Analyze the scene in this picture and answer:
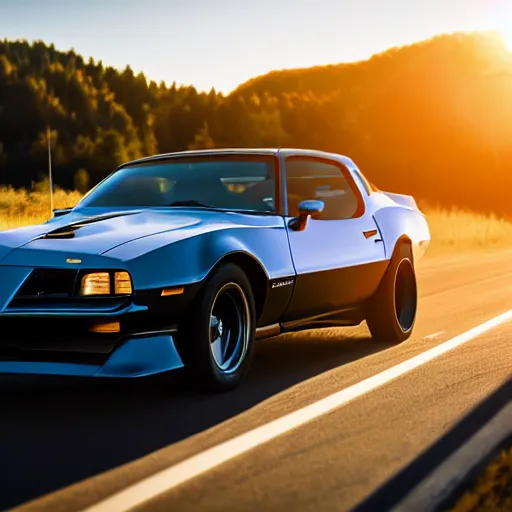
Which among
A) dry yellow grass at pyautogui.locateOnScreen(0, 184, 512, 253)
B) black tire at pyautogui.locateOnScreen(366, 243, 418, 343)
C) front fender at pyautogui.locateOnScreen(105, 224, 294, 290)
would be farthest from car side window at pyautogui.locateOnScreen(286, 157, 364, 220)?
dry yellow grass at pyautogui.locateOnScreen(0, 184, 512, 253)

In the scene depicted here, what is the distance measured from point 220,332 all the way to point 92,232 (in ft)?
3.07

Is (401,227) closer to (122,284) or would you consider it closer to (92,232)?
(92,232)

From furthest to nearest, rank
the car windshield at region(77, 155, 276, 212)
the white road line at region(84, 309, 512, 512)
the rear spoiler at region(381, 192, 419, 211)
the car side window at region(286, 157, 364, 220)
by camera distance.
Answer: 1. the rear spoiler at region(381, 192, 419, 211)
2. the car side window at region(286, 157, 364, 220)
3. the car windshield at region(77, 155, 276, 212)
4. the white road line at region(84, 309, 512, 512)

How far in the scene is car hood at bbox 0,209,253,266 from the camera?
577cm

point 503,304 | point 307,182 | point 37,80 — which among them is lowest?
point 503,304

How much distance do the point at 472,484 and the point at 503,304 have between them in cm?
723

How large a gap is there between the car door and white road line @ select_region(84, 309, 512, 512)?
0.70 m

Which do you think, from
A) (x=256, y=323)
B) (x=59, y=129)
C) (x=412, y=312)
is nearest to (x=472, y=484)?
(x=256, y=323)

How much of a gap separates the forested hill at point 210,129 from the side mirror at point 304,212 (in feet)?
158

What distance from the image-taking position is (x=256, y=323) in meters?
6.69

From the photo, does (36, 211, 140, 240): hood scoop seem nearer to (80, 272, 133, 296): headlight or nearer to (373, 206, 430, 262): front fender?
(80, 272, 133, 296): headlight

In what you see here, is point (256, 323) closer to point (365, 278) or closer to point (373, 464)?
point (365, 278)

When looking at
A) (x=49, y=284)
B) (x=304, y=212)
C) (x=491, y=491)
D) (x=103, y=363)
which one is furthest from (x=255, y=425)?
(x=304, y=212)

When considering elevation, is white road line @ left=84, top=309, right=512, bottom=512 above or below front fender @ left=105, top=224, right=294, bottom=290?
below
